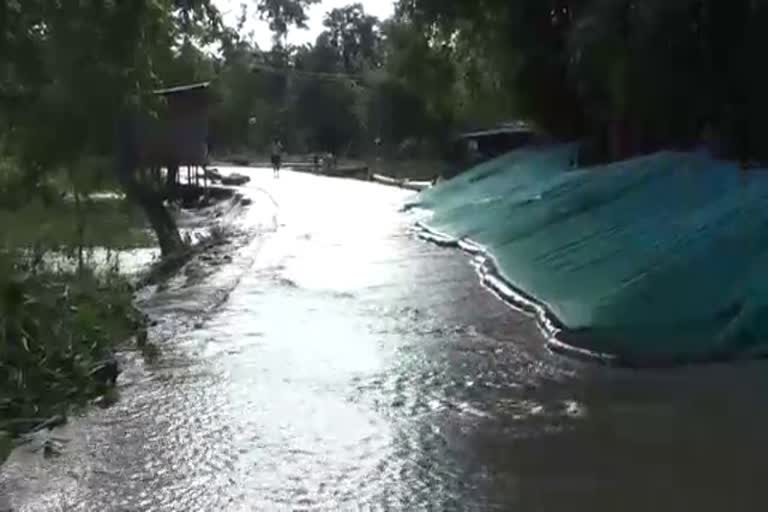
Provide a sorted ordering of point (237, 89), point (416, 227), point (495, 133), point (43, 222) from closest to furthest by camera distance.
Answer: point (43, 222) < point (416, 227) < point (495, 133) < point (237, 89)

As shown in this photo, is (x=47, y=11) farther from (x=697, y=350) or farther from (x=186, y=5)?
(x=697, y=350)

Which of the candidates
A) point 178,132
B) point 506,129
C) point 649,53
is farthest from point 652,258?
point 506,129

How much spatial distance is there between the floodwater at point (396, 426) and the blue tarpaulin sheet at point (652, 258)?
0.39 metres

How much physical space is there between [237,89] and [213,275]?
50733mm

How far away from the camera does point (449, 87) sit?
83.9 feet

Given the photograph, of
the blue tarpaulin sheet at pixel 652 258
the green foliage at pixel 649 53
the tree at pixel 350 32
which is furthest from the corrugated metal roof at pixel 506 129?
the tree at pixel 350 32

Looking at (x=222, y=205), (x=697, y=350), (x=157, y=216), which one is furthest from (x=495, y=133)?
(x=697, y=350)

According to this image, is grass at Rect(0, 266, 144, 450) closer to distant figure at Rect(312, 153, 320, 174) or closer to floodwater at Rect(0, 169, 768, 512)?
floodwater at Rect(0, 169, 768, 512)

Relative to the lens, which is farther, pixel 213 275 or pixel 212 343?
pixel 213 275

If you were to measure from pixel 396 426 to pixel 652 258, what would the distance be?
3.60 metres

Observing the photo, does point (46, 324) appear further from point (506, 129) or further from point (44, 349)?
point (506, 129)

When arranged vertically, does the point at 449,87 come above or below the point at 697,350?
above

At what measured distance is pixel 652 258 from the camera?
11281mm

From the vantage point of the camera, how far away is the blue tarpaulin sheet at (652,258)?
1012 centimetres
